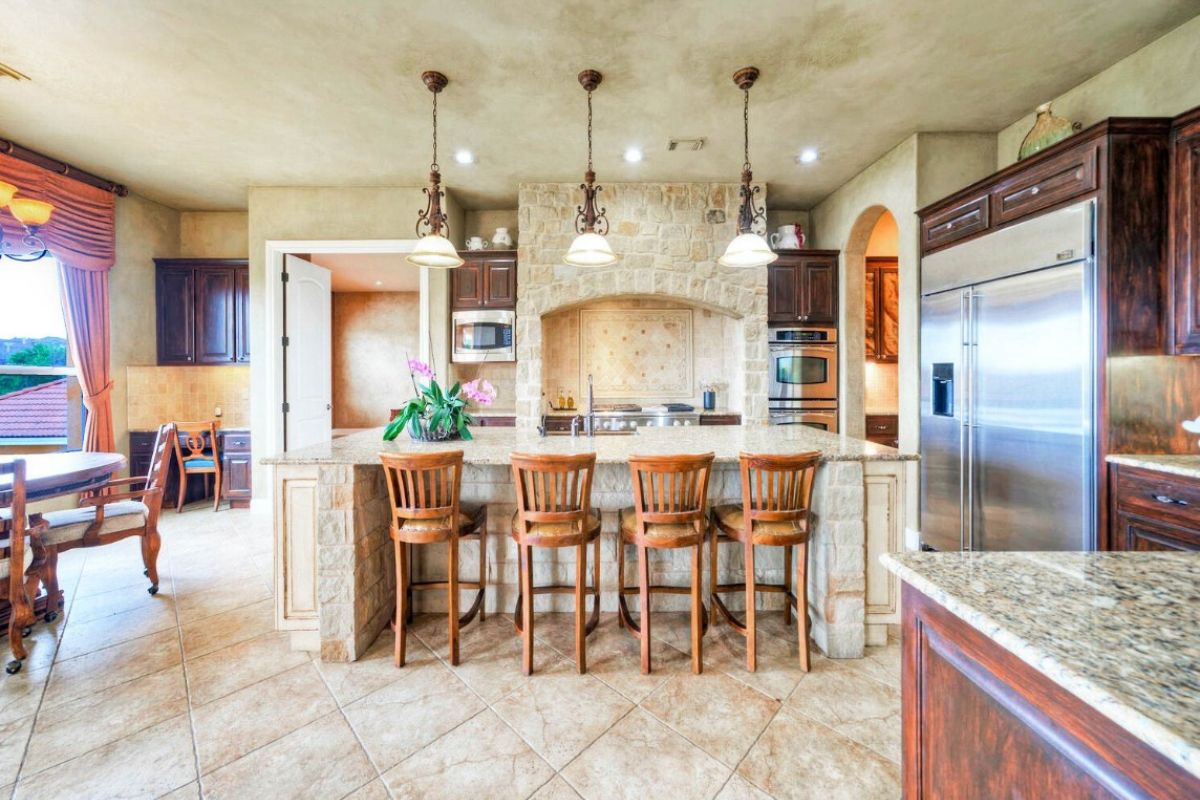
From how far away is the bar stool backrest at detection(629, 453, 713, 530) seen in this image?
1899 millimetres

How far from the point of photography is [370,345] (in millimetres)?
7996

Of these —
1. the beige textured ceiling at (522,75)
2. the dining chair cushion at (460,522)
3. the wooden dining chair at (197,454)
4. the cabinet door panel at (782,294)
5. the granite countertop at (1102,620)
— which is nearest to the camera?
the granite countertop at (1102,620)

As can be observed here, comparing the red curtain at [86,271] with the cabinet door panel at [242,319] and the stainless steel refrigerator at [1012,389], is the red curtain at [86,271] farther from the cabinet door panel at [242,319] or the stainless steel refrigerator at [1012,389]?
the stainless steel refrigerator at [1012,389]

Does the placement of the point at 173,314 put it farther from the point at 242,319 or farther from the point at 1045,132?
the point at 1045,132

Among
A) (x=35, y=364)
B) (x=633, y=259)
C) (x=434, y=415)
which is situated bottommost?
(x=434, y=415)

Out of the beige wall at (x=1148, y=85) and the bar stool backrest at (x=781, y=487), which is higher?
the beige wall at (x=1148, y=85)

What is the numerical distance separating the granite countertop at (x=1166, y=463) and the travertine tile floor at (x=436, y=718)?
4.38 feet

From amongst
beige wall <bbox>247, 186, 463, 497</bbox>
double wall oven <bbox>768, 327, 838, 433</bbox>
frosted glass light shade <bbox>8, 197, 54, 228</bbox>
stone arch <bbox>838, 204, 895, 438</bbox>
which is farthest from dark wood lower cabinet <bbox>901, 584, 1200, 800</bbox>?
beige wall <bbox>247, 186, 463, 497</bbox>

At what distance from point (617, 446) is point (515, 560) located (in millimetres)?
837

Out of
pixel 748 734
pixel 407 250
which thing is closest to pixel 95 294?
pixel 407 250

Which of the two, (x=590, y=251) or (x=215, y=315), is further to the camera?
(x=215, y=315)

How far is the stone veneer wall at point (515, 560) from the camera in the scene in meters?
2.13

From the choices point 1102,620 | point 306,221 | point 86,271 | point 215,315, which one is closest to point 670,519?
point 1102,620

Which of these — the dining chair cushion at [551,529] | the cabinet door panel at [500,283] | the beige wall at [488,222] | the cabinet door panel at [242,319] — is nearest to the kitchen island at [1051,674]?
the dining chair cushion at [551,529]
